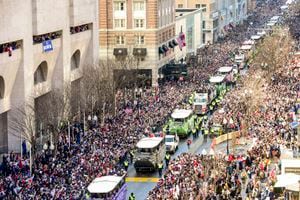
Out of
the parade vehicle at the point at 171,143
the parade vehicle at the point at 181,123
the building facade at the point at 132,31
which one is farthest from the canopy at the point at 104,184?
the building facade at the point at 132,31

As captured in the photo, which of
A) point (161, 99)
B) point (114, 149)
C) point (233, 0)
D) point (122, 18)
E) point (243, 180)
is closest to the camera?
point (243, 180)

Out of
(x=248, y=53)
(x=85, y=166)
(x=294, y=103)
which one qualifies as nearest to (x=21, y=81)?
(x=85, y=166)

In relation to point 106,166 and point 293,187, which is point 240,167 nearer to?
point 106,166

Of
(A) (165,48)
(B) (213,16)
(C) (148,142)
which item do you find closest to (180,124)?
(C) (148,142)

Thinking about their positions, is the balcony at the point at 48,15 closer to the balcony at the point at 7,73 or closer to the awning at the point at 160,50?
the balcony at the point at 7,73

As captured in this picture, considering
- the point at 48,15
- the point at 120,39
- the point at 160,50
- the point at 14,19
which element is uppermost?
the point at 14,19

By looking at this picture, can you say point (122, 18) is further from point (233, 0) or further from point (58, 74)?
point (233, 0)

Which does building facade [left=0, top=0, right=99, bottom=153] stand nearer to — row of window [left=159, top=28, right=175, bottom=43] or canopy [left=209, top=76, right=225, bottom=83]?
canopy [left=209, top=76, right=225, bottom=83]
